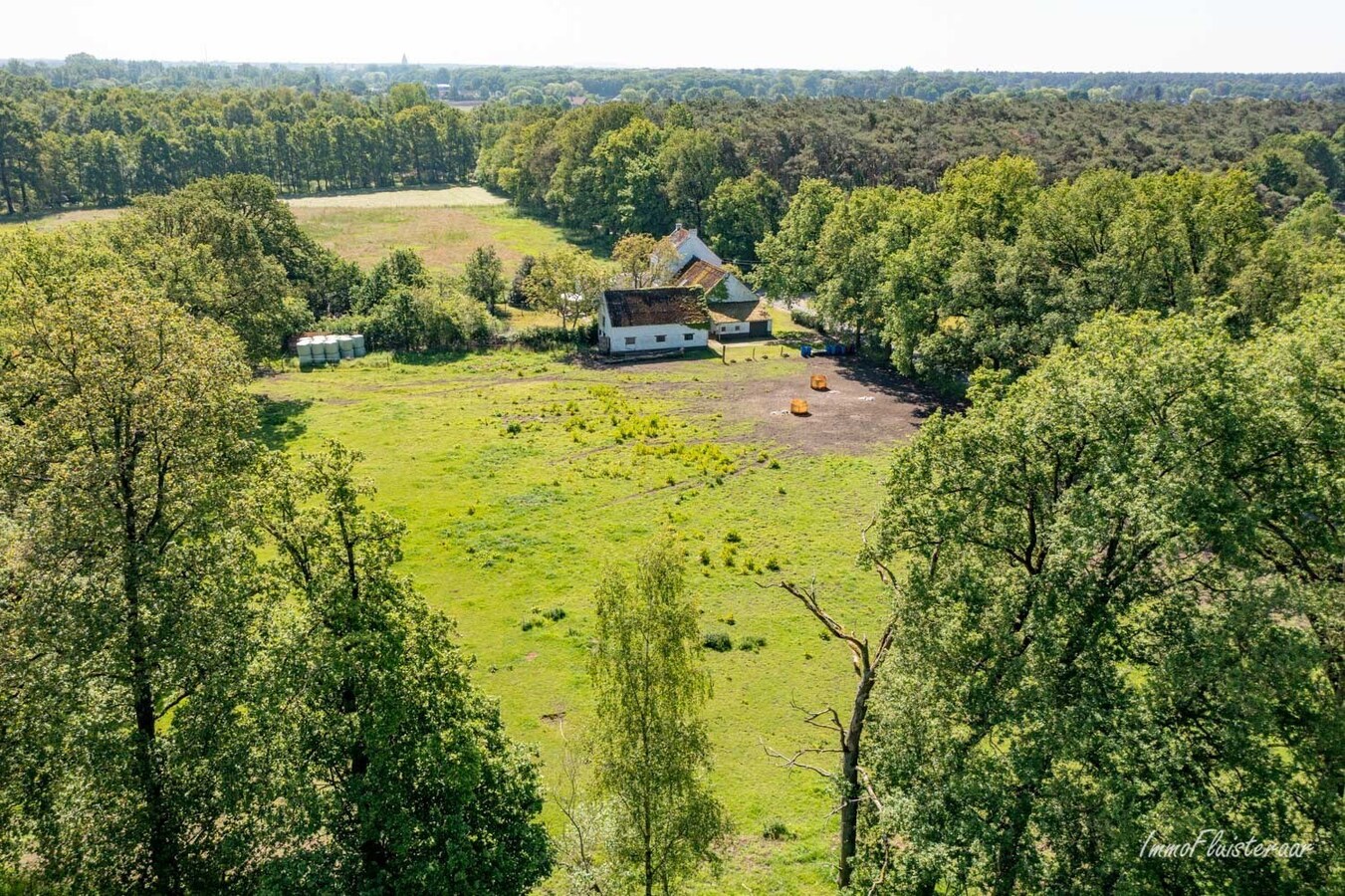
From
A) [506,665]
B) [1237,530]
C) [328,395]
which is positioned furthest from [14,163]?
[1237,530]

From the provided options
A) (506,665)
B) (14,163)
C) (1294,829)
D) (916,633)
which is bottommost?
(506,665)

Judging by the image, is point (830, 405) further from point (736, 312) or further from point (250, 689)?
point (250, 689)

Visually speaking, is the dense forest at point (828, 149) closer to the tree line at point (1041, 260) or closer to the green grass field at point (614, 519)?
the tree line at point (1041, 260)

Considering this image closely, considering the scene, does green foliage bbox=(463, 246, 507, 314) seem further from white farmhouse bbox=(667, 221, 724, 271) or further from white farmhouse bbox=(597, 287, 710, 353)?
white farmhouse bbox=(667, 221, 724, 271)

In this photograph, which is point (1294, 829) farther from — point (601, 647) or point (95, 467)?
point (95, 467)

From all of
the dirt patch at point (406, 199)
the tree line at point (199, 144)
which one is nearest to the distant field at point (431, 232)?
the dirt patch at point (406, 199)

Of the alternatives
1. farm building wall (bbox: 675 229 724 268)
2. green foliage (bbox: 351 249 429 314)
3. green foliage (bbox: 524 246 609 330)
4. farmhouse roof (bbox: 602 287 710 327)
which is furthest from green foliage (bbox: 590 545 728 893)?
farm building wall (bbox: 675 229 724 268)

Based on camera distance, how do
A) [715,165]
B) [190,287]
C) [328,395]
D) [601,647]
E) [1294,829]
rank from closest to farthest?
1. [1294,829]
2. [601,647]
3. [190,287]
4. [328,395]
5. [715,165]

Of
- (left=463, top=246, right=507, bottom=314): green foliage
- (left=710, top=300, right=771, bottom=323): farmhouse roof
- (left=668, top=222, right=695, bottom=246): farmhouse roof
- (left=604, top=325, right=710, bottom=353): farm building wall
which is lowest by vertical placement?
(left=604, top=325, right=710, bottom=353): farm building wall
